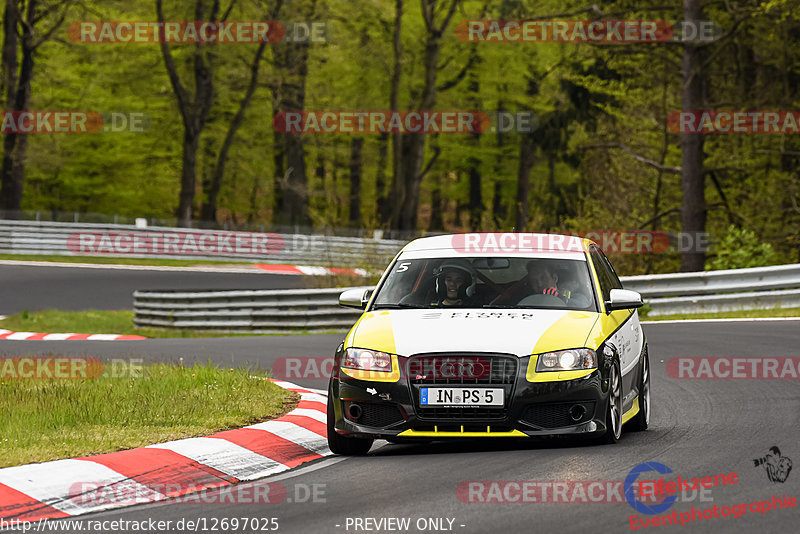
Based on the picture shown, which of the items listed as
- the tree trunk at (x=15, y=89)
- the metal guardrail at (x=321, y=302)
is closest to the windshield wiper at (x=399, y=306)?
the metal guardrail at (x=321, y=302)

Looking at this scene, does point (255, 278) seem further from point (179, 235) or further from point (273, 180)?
point (273, 180)

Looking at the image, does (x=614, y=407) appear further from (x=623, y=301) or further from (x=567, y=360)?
(x=623, y=301)

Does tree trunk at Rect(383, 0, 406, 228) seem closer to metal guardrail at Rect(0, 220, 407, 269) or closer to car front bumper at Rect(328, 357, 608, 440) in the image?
metal guardrail at Rect(0, 220, 407, 269)

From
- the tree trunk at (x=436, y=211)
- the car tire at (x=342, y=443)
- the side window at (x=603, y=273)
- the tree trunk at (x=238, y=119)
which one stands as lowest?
the car tire at (x=342, y=443)

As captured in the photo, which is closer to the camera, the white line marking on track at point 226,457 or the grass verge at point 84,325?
the white line marking on track at point 226,457

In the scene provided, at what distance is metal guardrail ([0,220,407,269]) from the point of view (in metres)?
38.8

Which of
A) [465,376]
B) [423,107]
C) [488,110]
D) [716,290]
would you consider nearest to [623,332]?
[465,376]

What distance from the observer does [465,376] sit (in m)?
7.86

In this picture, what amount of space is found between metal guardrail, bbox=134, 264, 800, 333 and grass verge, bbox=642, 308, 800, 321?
0.45ft

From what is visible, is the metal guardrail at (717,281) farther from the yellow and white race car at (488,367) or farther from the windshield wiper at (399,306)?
the windshield wiper at (399,306)

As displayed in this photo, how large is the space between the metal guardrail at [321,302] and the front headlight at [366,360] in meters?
12.2

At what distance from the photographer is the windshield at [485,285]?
356 inches

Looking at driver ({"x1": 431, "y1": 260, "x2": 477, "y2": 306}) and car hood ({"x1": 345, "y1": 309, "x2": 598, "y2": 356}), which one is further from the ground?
driver ({"x1": 431, "y1": 260, "x2": 477, "y2": 306})

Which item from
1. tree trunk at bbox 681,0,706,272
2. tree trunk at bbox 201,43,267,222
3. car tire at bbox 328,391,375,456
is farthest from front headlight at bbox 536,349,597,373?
tree trunk at bbox 201,43,267,222
